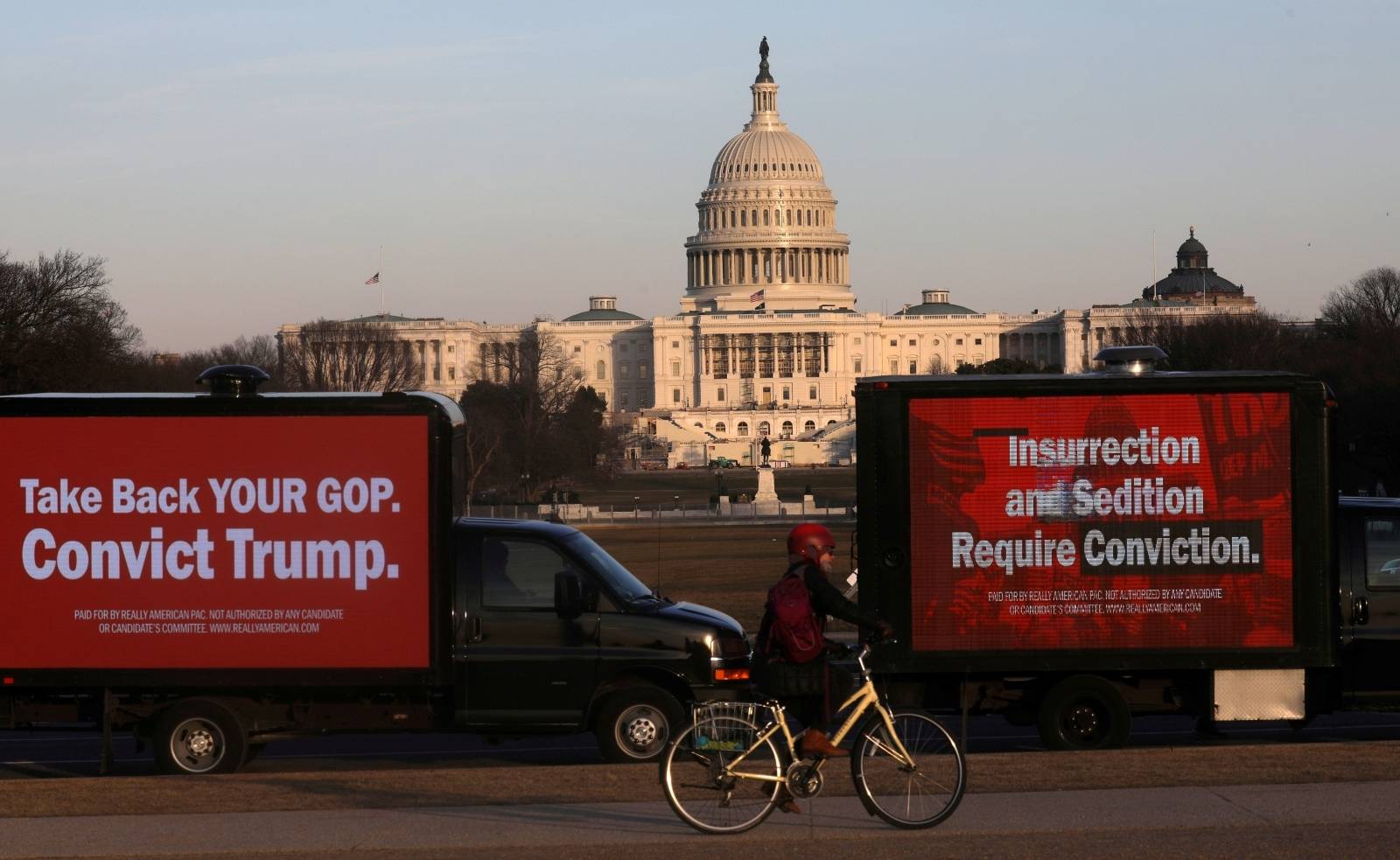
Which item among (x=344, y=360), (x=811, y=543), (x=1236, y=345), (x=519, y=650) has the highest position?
(x=344, y=360)

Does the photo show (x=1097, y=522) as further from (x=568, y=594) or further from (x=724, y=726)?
(x=724, y=726)

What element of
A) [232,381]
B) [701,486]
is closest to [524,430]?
[701,486]

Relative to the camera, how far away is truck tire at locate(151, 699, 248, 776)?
1742 cm

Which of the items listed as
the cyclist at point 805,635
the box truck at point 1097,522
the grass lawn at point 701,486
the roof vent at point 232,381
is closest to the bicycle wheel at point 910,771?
the cyclist at point 805,635

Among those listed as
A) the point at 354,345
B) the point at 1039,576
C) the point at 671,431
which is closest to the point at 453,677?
the point at 1039,576

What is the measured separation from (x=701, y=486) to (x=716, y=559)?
66.6 metres

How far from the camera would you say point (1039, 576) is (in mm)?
17500

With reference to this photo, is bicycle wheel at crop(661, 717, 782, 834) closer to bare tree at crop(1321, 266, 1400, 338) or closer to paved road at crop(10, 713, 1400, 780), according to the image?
paved road at crop(10, 713, 1400, 780)

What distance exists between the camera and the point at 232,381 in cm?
1778

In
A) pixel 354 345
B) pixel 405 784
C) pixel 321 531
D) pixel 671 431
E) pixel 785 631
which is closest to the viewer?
pixel 785 631

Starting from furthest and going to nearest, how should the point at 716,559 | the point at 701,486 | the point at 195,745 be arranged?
the point at 701,486 → the point at 716,559 → the point at 195,745

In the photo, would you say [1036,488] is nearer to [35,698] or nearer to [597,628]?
[597,628]

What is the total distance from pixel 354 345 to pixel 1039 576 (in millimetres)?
111740

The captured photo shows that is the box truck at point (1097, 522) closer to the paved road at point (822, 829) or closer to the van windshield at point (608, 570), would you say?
the van windshield at point (608, 570)
